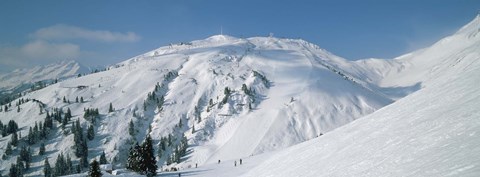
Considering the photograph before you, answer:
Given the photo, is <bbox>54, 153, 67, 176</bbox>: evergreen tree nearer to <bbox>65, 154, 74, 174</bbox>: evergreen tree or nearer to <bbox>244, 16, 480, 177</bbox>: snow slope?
<bbox>65, 154, 74, 174</bbox>: evergreen tree

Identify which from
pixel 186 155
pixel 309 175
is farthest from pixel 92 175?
pixel 186 155

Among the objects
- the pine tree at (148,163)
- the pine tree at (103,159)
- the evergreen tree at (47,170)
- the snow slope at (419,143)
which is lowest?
the snow slope at (419,143)

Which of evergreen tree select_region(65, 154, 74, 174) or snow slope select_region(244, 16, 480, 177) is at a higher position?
evergreen tree select_region(65, 154, 74, 174)

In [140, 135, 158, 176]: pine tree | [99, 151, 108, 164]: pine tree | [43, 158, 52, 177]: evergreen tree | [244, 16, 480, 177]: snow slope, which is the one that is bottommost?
[244, 16, 480, 177]: snow slope

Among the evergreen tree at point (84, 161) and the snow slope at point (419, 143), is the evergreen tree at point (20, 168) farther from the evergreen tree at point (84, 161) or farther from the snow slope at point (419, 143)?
the snow slope at point (419, 143)

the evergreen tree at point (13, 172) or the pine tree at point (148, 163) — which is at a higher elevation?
the evergreen tree at point (13, 172)

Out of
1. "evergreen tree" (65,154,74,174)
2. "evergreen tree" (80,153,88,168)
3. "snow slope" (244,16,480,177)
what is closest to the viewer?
"snow slope" (244,16,480,177)

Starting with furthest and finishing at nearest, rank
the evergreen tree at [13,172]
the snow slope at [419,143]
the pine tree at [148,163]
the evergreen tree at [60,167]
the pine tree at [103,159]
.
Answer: the pine tree at [103,159], the evergreen tree at [60,167], the evergreen tree at [13,172], the pine tree at [148,163], the snow slope at [419,143]

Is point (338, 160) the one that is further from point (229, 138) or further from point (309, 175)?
point (229, 138)

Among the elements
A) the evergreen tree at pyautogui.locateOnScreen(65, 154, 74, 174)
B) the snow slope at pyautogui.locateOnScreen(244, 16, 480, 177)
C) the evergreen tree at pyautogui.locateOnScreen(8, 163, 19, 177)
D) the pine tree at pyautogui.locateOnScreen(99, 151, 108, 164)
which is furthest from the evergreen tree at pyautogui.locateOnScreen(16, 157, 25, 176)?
the snow slope at pyautogui.locateOnScreen(244, 16, 480, 177)

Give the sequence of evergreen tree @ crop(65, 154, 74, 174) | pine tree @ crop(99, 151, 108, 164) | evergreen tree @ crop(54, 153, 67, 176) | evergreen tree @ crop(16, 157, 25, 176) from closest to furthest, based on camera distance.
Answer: evergreen tree @ crop(54, 153, 67, 176) < evergreen tree @ crop(16, 157, 25, 176) < evergreen tree @ crop(65, 154, 74, 174) < pine tree @ crop(99, 151, 108, 164)

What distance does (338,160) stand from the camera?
2009 centimetres

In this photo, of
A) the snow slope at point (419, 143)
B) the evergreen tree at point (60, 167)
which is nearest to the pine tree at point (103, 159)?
the evergreen tree at point (60, 167)

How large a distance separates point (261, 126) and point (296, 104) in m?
30.6
